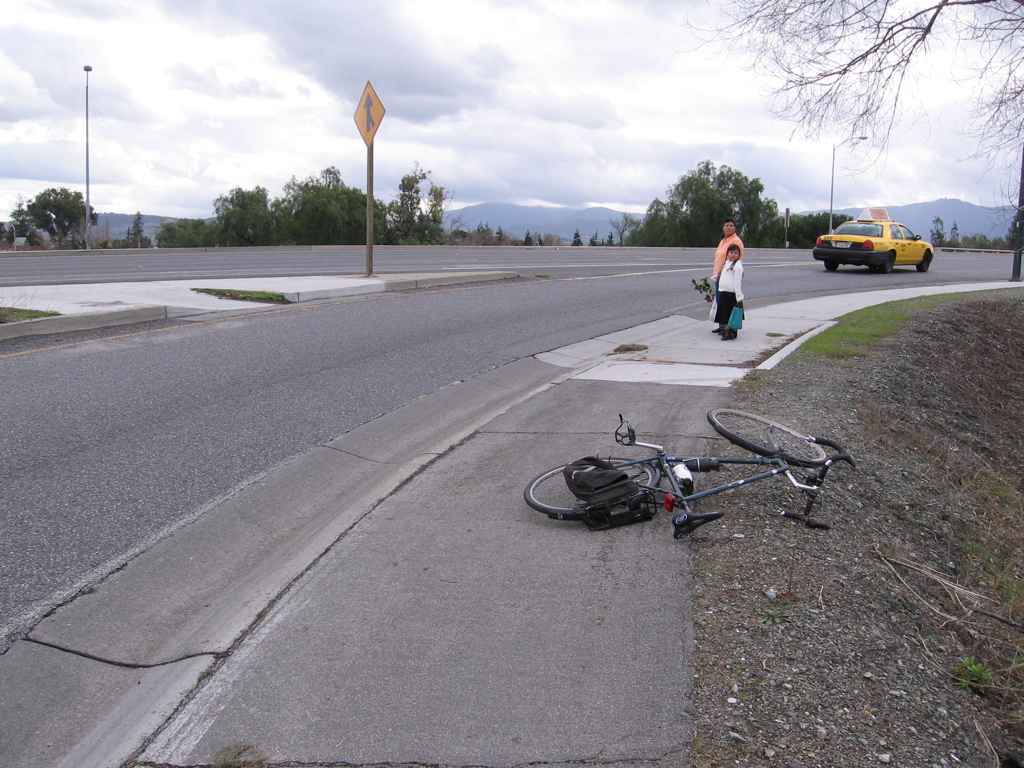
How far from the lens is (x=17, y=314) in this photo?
10305 millimetres

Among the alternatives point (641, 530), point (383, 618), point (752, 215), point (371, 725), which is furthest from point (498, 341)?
point (752, 215)

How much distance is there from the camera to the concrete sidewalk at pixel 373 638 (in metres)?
3.11

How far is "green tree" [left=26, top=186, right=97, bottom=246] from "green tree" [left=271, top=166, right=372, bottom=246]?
51.4ft

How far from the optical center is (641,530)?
491 cm

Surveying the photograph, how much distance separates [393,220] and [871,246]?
44.0 meters

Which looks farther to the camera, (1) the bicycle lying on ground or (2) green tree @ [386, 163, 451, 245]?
(2) green tree @ [386, 163, 451, 245]

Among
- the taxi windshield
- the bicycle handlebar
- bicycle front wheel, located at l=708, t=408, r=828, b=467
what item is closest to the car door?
the taxi windshield

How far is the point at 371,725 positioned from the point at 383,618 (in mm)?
779

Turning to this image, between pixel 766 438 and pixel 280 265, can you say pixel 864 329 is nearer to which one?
pixel 766 438

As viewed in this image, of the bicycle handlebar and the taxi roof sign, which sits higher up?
the taxi roof sign

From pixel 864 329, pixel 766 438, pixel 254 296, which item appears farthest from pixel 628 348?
pixel 254 296

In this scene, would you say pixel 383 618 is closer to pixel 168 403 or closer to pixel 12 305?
pixel 168 403

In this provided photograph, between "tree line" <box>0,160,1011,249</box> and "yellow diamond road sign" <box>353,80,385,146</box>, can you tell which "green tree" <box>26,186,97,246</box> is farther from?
"yellow diamond road sign" <box>353,80,385,146</box>

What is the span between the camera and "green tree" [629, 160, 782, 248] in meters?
69.2
